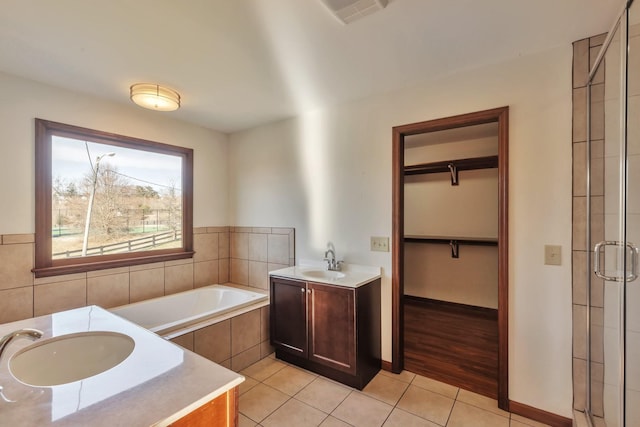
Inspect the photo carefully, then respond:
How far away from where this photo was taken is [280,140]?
3.15 metres

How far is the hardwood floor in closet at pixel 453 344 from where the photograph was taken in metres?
2.30

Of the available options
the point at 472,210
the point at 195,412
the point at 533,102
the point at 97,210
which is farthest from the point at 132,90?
the point at 472,210

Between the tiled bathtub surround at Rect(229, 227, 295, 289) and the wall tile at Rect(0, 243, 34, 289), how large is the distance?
179cm

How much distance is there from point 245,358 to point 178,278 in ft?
3.91

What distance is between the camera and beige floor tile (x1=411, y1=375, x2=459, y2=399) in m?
2.12

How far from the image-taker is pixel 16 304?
2.09m

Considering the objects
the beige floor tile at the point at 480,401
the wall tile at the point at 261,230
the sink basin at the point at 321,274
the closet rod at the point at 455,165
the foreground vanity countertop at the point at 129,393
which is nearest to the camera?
the foreground vanity countertop at the point at 129,393

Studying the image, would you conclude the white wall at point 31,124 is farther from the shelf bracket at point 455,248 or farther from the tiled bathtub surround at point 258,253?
the shelf bracket at point 455,248

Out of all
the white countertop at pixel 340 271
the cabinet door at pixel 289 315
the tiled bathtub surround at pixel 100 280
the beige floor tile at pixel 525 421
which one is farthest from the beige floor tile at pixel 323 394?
the tiled bathtub surround at pixel 100 280

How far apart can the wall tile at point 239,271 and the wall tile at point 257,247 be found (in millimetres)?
146

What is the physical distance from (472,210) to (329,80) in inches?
103

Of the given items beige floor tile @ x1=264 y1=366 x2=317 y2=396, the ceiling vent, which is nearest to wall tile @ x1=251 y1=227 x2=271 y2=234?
beige floor tile @ x1=264 y1=366 x2=317 y2=396

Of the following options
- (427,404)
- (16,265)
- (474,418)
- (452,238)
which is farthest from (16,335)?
(452,238)

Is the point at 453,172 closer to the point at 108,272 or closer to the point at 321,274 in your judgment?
the point at 321,274
